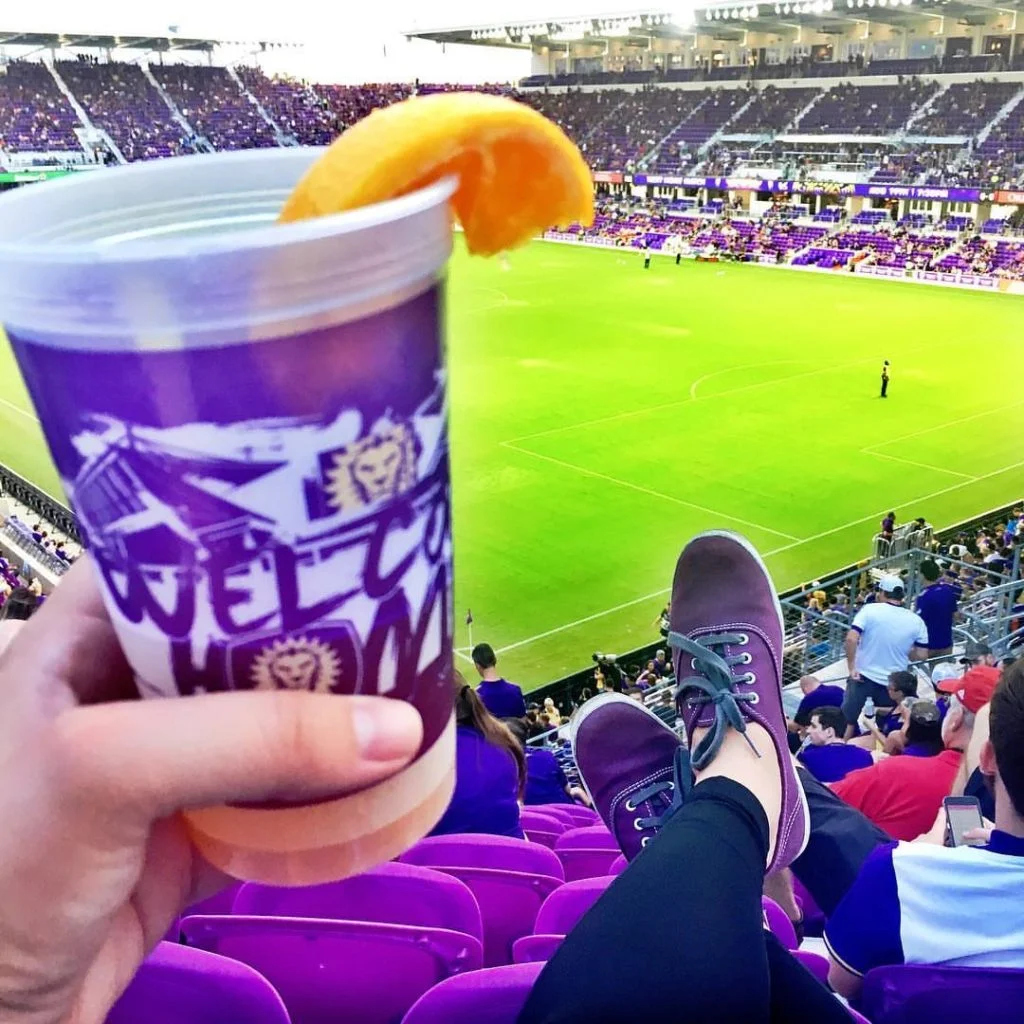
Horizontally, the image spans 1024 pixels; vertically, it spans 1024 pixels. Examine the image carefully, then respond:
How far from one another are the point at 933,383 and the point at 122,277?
22.0m

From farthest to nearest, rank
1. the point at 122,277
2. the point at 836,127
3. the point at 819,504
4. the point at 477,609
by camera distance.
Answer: the point at 836,127, the point at 819,504, the point at 477,609, the point at 122,277

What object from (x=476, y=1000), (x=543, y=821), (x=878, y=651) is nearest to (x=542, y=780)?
(x=543, y=821)

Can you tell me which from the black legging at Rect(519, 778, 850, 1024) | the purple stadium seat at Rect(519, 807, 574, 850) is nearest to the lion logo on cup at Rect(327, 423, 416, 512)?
the black legging at Rect(519, 778, 850, 1024)

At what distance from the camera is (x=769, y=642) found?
10.3 feet

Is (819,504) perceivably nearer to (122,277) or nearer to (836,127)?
(122,277)

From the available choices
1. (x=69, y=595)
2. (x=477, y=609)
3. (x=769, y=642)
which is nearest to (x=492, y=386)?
(x=477, y=609)

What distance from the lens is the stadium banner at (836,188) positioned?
38.3 m

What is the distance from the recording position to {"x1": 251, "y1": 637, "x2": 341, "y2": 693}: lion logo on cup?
3.95ft

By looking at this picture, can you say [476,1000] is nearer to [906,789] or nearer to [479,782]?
[479,782]

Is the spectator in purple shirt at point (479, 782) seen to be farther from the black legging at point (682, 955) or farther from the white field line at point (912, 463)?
the white field line at point (912, 463)

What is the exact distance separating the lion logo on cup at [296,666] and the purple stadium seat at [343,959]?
3.59 ft

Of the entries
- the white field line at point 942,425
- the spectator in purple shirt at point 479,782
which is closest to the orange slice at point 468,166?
the spectator in purple shirt at point 479,782

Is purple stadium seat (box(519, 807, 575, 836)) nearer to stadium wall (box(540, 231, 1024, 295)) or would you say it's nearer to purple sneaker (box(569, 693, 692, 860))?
A: purple sneaker (box(569, 693, 692, 860))

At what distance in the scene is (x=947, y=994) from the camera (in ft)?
6.72
